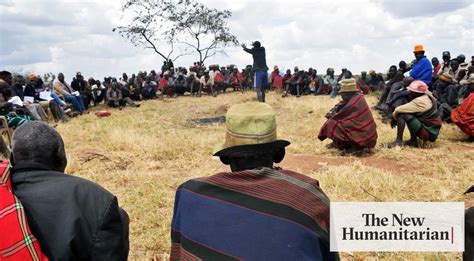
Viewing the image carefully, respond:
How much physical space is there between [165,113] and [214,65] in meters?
8.11

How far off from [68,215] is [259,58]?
11299mm

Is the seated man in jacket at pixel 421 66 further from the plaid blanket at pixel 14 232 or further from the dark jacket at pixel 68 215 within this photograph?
the plaid blanket at pixel 14 232

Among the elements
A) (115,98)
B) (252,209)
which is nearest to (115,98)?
(115,98)

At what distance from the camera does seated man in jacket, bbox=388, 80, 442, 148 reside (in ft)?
23.2

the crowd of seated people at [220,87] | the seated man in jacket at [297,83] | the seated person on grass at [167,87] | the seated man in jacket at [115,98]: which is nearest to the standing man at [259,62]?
the crowd of seated people at [220,87]

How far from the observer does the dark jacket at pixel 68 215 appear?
6.15ft

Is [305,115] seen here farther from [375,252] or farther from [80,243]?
[80,243]

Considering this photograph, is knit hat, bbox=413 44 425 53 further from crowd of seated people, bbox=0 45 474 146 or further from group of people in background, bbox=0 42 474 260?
group of people in background, bbox=0 42 474 260

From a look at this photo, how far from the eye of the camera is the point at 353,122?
700 cm

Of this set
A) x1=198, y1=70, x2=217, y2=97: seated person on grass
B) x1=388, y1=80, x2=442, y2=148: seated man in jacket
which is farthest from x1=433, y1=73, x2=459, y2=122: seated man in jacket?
x1=198, y1=70, x2=217, y2=97: seated person on grass

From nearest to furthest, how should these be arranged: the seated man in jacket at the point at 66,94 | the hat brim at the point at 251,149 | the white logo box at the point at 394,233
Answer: the hat brim at the point at 251,149, the white logo box at the point at 394,233, the seated man in jacket at the point at 66,94

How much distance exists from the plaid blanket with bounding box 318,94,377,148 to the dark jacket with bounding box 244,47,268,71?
6.06 metres

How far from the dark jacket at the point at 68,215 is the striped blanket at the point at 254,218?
326 millimetres

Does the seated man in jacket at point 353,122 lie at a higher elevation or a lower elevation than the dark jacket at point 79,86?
lower
